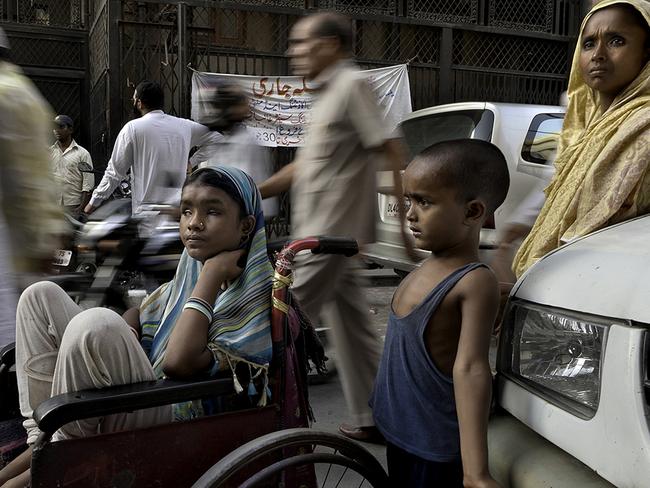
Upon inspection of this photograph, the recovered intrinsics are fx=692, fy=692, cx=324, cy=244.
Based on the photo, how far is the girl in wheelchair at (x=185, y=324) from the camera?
5.91ft

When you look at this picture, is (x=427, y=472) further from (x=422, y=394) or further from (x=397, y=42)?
(x=397, y=42)

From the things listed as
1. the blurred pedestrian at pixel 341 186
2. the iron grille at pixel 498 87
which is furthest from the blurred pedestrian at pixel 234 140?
the iron grille at pixel 498 87

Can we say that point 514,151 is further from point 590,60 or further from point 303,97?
point 303,97

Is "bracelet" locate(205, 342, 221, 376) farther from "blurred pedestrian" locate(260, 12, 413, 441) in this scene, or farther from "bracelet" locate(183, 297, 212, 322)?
"blurred pedestrian" locate(260, 12, 413, 441)

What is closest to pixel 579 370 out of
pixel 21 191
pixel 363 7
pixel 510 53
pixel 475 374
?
pixel 475 374

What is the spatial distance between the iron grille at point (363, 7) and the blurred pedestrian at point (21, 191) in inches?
344

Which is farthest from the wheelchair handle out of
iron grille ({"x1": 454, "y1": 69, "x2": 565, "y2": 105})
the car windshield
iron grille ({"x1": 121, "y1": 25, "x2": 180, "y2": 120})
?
iron grille ({"x1": 454, "y1": 69, "x2": 565, "y2": 105})

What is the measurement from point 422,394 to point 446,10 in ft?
35.1

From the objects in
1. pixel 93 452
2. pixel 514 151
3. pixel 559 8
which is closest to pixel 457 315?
pixel 93 452

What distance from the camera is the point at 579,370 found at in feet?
5.29

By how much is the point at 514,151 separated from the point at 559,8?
24.3 feet

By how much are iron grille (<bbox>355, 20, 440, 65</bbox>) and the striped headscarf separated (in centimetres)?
932

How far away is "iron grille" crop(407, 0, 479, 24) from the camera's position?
36.4 ft

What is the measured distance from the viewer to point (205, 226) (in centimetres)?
200
